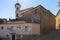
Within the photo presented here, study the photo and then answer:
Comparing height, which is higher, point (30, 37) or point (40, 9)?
point (40, 9)

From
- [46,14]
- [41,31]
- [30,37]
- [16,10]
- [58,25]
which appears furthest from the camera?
[58,25]

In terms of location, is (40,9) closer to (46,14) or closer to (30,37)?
(46,14)

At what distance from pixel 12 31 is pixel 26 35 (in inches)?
153

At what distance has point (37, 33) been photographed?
128 ft

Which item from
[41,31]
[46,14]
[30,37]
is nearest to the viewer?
[30,37]

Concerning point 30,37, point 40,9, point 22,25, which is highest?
point 40,9

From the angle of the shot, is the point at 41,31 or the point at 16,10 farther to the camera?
the point at 16,10

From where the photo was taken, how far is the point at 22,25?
3922cm

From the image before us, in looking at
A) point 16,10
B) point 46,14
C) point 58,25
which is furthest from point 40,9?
point 58,25

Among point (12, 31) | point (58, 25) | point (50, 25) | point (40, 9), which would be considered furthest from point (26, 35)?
point (58, 25)

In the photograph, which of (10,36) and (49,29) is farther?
(49,29)

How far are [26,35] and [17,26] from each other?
312 centimetres

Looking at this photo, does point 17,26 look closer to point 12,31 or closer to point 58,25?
point 12,31

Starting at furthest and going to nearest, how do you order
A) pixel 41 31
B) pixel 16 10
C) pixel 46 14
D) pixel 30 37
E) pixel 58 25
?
pixel 58 25, pixel 16 10, pixel 46 14, pixel 41 31, pixel 30 37
